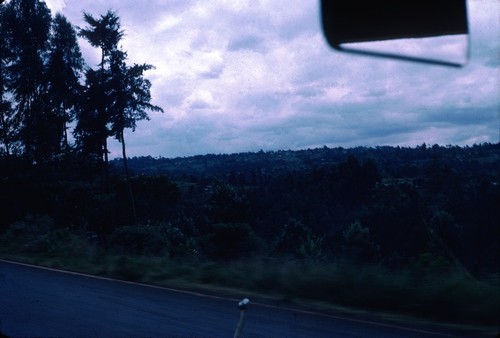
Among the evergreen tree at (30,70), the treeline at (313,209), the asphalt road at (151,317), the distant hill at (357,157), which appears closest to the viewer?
the asphalt road at (151,317)

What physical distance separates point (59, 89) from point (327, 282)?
3144cm

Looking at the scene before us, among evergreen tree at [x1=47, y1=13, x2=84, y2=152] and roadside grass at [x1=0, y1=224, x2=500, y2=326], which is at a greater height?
evergreen tree at [x1=47, y1=13, x2=84, y2=152]

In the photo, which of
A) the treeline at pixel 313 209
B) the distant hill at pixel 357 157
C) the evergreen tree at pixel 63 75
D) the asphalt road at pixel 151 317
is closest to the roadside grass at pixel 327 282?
the treeline at pixel 313 209

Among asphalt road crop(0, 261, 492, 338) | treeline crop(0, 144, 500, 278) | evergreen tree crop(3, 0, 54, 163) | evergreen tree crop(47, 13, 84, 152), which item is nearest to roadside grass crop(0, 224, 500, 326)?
treeline crop(0, 144, 500, 278)

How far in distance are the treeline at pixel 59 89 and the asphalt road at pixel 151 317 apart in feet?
79.1

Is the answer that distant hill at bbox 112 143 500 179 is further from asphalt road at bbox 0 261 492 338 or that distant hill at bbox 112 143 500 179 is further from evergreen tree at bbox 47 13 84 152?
evergreen tree at bbox 47 13 84 152

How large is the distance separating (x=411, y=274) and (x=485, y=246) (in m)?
1.43

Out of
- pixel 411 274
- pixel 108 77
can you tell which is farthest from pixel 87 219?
pixel 411 274

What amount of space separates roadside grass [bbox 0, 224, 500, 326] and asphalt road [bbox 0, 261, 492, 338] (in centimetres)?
56

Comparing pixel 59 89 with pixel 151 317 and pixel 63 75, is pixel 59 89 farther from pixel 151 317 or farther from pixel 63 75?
pixel 151 317

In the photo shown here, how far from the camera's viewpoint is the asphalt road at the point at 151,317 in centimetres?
654

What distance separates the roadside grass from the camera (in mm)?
6836

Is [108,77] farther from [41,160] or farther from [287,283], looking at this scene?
[287,283]

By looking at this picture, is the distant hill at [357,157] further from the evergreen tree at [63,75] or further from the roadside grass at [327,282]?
the evergreen tree at [63,75]
